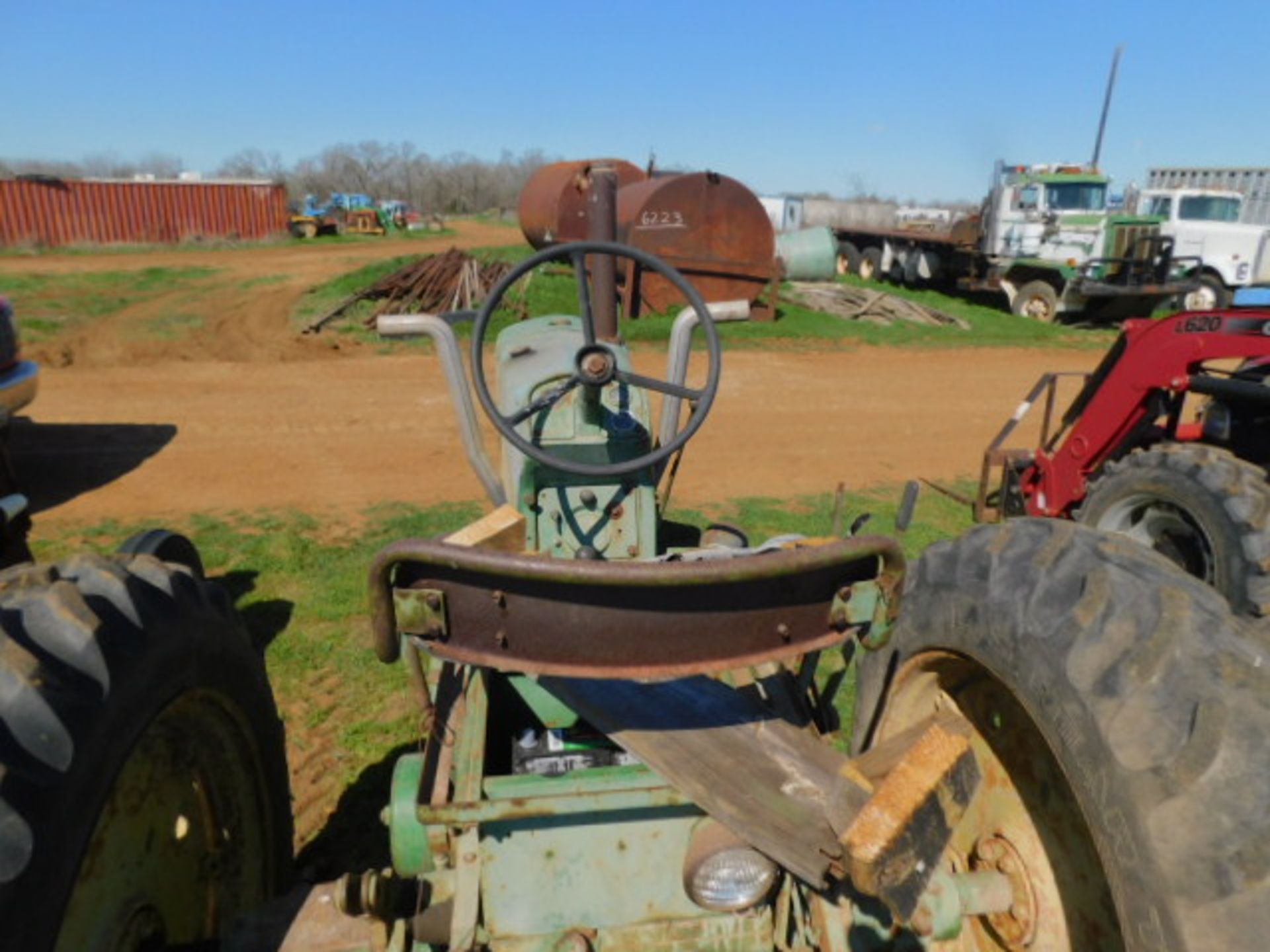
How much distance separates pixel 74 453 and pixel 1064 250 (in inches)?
610

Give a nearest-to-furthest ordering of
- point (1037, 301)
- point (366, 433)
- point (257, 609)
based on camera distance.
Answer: point (257, 609)
point (366, 433)
point (1037, 301)

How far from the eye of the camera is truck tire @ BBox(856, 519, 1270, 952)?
140cm

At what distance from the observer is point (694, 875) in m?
2.02

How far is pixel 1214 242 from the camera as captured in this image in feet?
51.8

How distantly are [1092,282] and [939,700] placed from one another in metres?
15.3

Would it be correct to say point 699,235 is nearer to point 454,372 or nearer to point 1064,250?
point 1064,250

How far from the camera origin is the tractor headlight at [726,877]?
201cm

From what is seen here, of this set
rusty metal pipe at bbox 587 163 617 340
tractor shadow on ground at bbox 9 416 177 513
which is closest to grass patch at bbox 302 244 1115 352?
tractor shadow on ground at bbox 9 416 177 513

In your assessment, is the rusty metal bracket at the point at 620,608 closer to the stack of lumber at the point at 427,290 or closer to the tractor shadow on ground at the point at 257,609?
the tractor shadow on ground at the point at 257,609

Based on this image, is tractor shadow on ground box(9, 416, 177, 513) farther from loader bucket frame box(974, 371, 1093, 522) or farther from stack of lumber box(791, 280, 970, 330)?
stack of lumber box(791, 280, 970, 330)

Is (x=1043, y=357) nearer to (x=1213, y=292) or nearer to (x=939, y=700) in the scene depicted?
(x=1213, y=292)

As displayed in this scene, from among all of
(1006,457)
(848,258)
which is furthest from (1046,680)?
(848,258)

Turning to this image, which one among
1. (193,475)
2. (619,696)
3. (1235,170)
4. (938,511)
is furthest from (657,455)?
(1235,170)

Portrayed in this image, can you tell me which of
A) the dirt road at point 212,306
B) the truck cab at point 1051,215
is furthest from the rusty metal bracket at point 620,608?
the truck cab at point 1051,215
